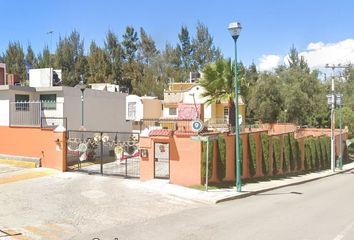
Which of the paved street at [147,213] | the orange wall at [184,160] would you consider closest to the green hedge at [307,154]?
the paved street at [147,213]

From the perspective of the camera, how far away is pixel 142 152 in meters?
20.0

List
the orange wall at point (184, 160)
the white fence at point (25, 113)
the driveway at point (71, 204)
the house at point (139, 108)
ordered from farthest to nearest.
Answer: the house at point (139, 108) < the white fence at point (25, 113) < the orange wall at point (184, 160) < the driveway at point (71, 204)

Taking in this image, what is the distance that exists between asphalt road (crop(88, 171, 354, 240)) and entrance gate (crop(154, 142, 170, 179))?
4.56 m

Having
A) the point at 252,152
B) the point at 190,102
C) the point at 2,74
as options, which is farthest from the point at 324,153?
the point at 2,74

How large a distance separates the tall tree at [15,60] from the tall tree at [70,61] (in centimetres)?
931

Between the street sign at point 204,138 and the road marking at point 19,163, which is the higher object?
the street sign at point 204,138

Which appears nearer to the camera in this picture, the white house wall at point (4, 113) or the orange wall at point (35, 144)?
the orange wall at point (35, 144)

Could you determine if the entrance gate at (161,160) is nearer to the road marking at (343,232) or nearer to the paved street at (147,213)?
the paved street at (147,213)

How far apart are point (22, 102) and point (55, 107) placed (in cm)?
214

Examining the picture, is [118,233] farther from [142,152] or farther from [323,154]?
[323,154]

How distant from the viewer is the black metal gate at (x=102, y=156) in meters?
21.8

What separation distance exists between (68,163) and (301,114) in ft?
135

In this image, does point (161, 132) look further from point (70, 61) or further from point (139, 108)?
point (70, 61)

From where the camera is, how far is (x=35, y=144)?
24266 millimetres
